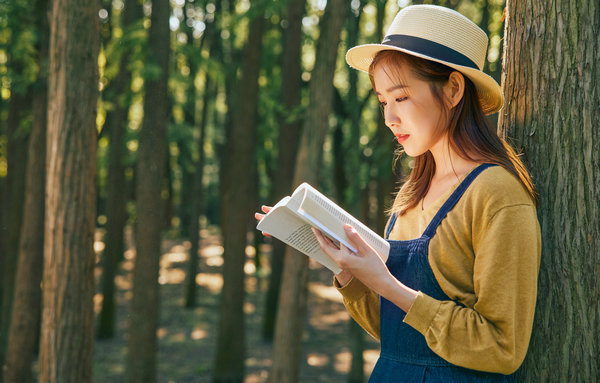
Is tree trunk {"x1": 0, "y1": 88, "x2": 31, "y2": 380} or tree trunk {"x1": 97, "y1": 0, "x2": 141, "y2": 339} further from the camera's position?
tree trunk {"x1": 97, "y1": 0, "x2": 141, "y2": 339}

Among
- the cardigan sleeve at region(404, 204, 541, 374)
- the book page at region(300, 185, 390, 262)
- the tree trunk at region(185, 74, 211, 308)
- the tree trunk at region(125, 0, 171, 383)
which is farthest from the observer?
the tree trunk at region(185, 74, 211, 308)

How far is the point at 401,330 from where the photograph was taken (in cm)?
204

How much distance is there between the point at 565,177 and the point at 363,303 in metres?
0.96

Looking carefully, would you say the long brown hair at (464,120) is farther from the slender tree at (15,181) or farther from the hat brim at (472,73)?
the slender tree at (15,181)

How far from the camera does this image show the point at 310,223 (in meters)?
1.81

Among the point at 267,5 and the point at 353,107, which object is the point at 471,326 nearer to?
the point at 267,5

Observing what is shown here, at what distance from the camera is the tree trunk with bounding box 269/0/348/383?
777 cm

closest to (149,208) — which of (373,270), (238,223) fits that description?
(238,223)

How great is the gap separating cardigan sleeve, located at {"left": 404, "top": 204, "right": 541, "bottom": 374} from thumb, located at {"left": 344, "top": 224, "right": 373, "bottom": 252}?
1.05 feet

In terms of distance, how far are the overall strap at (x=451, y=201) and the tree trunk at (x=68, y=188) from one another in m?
4.89

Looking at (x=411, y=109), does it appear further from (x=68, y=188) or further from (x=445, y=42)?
(x=68, y=188)

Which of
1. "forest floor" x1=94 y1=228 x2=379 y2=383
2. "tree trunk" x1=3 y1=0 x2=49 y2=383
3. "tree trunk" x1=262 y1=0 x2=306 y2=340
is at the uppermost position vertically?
"tree trunk" x1=262 y1=0 x2=306 y2=340

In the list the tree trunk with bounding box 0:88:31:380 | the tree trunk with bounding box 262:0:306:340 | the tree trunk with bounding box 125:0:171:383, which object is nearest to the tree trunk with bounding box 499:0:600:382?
the tree trunk with bounding box 125:0:171:383

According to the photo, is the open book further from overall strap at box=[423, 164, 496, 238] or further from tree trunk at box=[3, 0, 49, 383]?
tree trunk at box=[3, 0, 49, 383]
